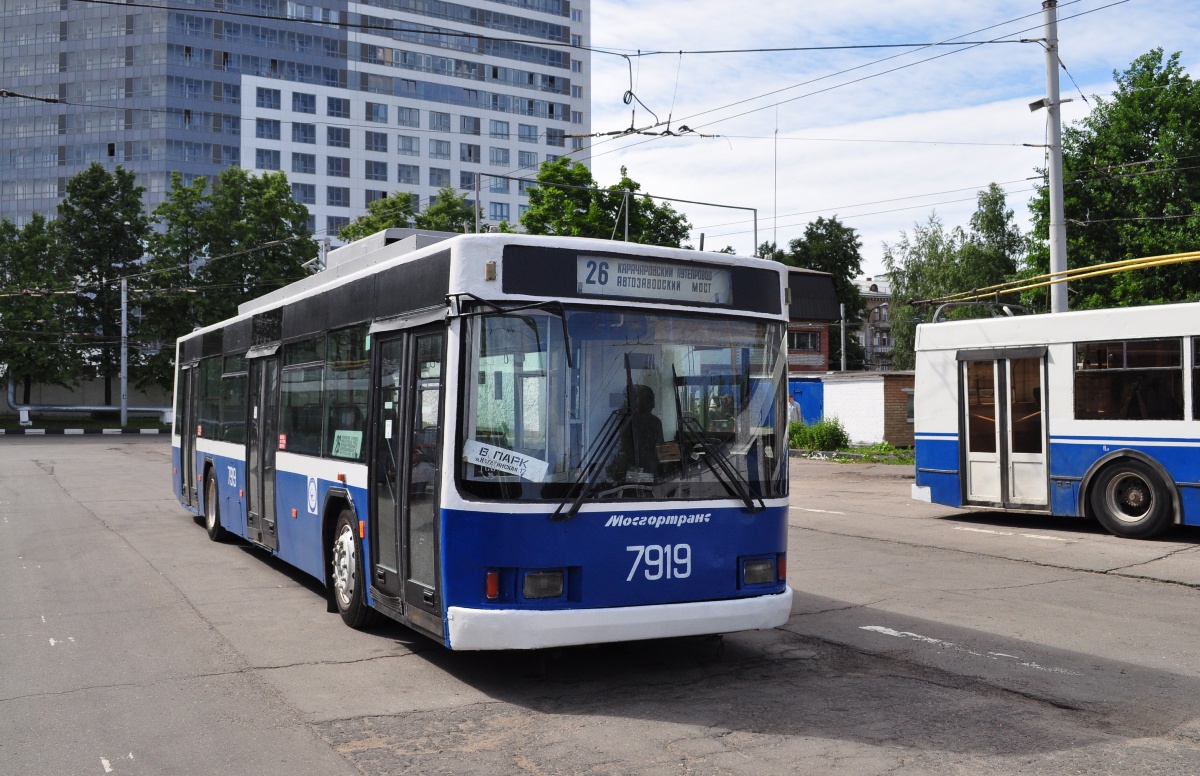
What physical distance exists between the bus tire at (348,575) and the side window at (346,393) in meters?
0.55

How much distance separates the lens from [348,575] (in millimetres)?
8688

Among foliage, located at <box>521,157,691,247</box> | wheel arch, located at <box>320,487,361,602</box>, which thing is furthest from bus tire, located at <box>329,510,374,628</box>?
foliage, located at <box>521,157,691,247</box>

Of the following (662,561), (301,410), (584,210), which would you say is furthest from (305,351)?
(584,210)

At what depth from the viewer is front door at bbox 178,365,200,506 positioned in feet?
52.4

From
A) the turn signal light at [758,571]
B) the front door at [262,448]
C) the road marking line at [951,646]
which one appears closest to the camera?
the turn signal light at [758,571]

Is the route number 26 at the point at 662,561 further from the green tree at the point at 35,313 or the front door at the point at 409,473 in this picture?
the green tree at the point at 35,313

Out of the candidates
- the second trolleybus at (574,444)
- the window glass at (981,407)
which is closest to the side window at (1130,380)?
the window glass at (981,407)

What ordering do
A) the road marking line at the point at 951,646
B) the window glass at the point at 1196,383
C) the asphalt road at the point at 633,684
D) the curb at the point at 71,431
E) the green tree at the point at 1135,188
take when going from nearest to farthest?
the asphalt road at the point at 633,684
the road marking line at the point at 951,646
the window glass at the point at 1196,383
the green tree at the point at 1135,188
the curb at the point at 71,431

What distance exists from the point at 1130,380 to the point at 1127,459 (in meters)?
1.01

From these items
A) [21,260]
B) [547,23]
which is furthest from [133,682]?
[547,23]

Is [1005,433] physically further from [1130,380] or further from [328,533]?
[328,533]

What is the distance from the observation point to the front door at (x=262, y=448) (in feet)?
36.7

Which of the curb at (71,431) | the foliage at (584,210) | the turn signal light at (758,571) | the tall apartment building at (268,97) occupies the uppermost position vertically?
the tall apartment building at (268,97)

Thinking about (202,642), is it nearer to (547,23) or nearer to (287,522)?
(287,522)
